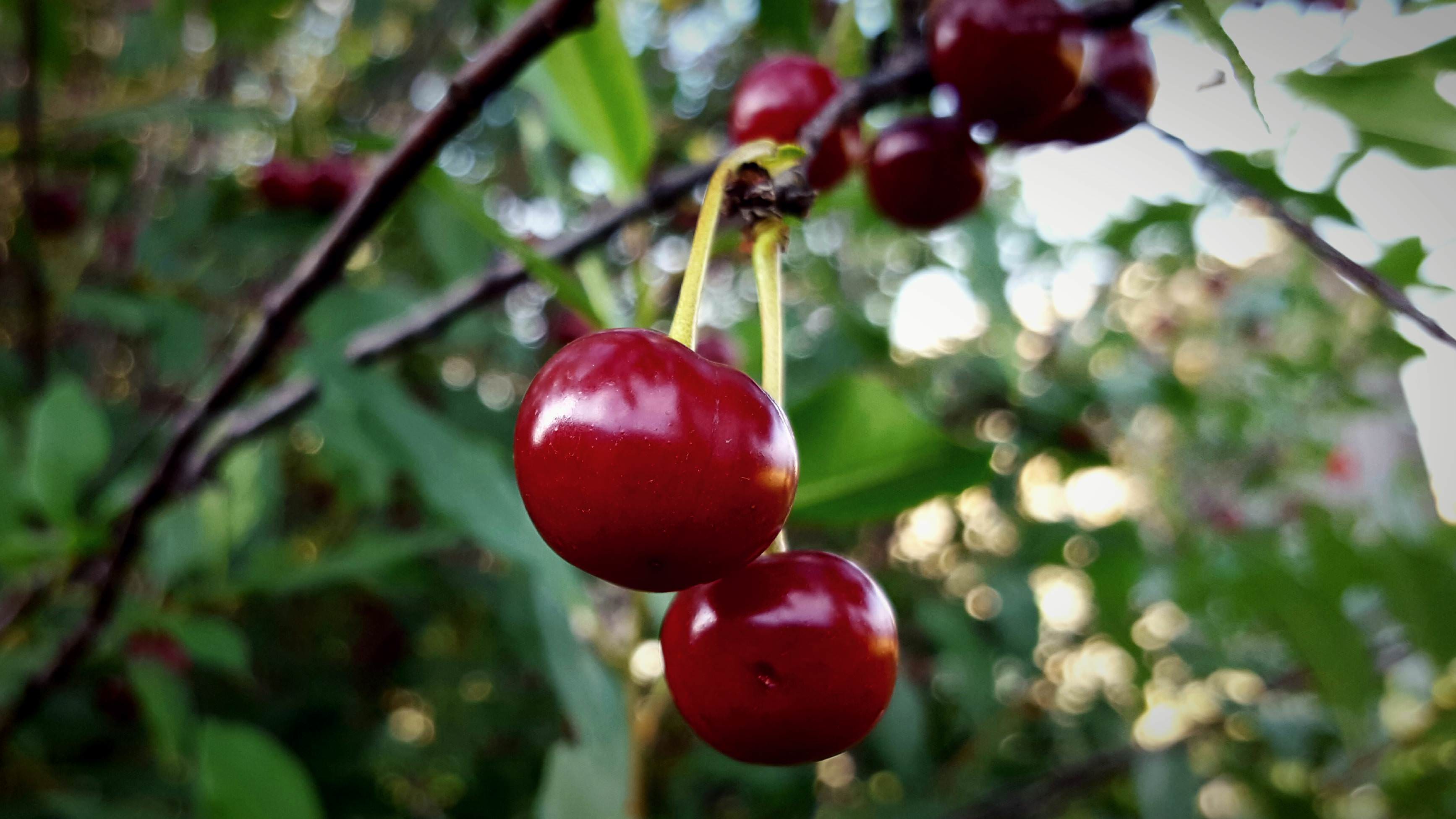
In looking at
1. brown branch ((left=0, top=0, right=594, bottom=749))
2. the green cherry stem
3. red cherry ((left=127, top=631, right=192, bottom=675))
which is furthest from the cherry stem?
red cherry ((left=127, top=631, right=192, bottom=675))

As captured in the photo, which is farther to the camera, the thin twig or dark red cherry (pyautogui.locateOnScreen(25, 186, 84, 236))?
dark red cherry (pyautogui.locateOnScreen(25, 186, 84, 236))

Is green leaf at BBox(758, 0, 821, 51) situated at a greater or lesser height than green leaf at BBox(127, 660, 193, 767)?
greater

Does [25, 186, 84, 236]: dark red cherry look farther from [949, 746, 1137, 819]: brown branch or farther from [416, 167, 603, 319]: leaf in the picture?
[949, 746, 1137, 819]: brown branch

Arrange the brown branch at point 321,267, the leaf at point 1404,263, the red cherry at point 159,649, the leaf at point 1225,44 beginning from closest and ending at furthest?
the leaf at point 1225,44, the brown branch at point 321,267, the leaf at point 1404,263, the red cherry at point 159,649

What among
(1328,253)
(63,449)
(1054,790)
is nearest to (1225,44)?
(1328,253)

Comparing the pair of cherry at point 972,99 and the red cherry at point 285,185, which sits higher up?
the pair of cherry at point 972,99

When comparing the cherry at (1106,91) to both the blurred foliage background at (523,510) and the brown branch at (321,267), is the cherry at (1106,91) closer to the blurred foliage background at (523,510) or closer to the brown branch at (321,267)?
the blurred foliage background at (523,510)

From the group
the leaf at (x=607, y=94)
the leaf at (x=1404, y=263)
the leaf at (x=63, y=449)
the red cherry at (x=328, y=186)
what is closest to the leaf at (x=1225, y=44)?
the leaf at (x=607, y=94)

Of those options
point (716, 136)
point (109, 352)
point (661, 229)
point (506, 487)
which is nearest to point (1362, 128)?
point (506, 487)
